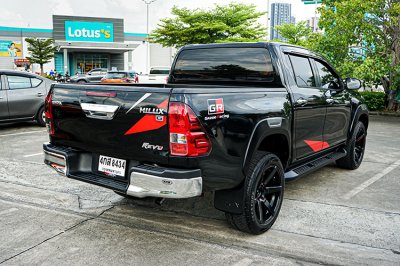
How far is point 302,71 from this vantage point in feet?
16.2

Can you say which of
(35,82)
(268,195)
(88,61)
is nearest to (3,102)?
(35,82)

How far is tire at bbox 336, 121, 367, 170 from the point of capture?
6.30m

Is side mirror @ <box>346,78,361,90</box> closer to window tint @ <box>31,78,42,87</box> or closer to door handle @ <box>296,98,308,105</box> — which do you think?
door handle @ <box>296,98,308,105</box>

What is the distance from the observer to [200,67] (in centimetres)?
502

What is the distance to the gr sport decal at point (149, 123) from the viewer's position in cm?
317

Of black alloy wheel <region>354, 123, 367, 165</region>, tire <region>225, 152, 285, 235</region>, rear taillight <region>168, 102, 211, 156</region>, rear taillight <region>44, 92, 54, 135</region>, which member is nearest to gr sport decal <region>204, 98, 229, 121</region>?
rear taillight <region>168, 102, 211, 156</region>

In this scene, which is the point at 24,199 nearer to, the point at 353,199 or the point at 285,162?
the point at 285,162

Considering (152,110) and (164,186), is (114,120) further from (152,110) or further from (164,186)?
(164,186)

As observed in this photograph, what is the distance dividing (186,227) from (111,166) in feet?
3.43

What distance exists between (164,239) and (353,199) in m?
2.59

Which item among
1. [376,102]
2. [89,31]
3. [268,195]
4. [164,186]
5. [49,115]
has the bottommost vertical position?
[268,195]

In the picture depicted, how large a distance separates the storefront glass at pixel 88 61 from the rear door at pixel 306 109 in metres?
55.9

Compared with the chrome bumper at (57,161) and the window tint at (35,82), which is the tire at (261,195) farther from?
the window tint at (35,82)

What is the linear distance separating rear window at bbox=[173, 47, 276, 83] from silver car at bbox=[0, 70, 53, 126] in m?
6.24
